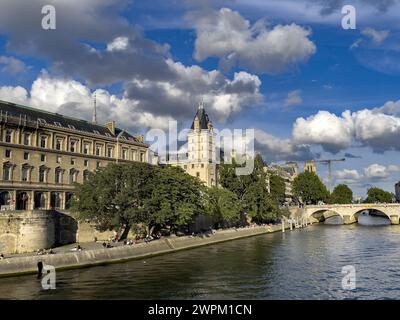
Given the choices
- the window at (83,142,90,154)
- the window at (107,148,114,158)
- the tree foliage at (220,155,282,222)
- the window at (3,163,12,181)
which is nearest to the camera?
the window at (3,163,12,181)

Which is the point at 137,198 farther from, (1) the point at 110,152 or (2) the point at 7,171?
(1) the point at 110,152

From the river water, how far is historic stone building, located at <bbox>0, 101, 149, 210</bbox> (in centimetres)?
2448

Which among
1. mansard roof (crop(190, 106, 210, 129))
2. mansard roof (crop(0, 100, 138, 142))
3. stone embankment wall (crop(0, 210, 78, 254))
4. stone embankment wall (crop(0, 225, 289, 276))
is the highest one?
mansard roof (crop(190, 106, 210, 129))

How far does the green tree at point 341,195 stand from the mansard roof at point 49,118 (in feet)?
354

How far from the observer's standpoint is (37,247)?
54406 millimetres

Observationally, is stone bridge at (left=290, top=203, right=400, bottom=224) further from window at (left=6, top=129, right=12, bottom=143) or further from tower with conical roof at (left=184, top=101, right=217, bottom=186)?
window at (left=6, top=129, right=12, bottom=143)

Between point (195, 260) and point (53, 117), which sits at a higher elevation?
point (53, 117)

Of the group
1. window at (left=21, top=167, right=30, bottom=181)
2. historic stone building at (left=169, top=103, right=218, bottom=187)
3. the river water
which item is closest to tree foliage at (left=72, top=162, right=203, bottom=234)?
the river water

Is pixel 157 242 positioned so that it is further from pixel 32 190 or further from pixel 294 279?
pixel 294 279

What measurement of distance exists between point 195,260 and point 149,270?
9.85 m

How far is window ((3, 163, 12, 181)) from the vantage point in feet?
224

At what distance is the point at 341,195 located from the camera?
183 m

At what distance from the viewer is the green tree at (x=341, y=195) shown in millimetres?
179325

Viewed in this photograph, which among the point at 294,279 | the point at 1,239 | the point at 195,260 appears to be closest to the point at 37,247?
the point at 1,239
